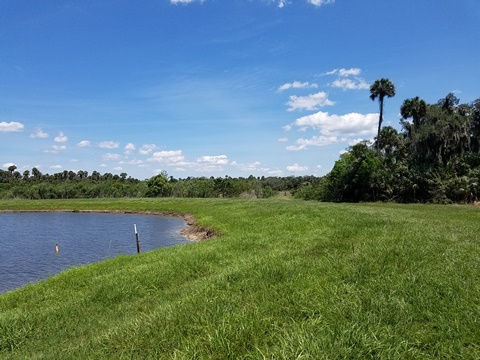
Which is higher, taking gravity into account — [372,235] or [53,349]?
[372,235]

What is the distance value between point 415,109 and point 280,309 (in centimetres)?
6657

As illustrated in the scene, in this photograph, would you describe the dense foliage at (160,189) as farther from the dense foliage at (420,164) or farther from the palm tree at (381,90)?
the palm tree at (381,90)

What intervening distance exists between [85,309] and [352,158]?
62042 mm

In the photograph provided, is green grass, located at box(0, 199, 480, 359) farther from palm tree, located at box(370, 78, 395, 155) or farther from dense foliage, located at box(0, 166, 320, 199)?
dense foliage, located at box(0, 166, 320, 199)

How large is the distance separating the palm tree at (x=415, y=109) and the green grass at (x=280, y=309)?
57649 mm

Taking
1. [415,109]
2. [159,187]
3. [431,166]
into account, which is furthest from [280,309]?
[159,187]

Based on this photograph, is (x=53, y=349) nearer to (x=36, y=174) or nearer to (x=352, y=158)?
(x=352, y=158)

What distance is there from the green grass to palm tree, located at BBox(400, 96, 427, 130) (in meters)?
57.6

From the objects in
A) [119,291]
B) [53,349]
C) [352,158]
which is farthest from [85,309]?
[352,158]

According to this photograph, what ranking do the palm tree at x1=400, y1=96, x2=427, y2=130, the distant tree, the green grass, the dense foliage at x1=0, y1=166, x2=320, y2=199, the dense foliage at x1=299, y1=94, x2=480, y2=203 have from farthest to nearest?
the distant tree, the dense foliage at x1=0, y1=166, x2=320, y2=199, the palm tree at x1=400, y1=96, x2=427, y2=130, the dense foliage at x1=299, y1=94, x2=480, y2=203, the green grass

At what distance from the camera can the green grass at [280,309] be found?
4.94m

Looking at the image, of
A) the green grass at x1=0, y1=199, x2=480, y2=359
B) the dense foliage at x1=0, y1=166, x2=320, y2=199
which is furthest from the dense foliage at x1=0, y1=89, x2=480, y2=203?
the green grass at x1=0, y1=199, x2=480, y2=359

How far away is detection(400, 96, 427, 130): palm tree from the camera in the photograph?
62959 millimetres

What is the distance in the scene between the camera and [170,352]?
216 inches
